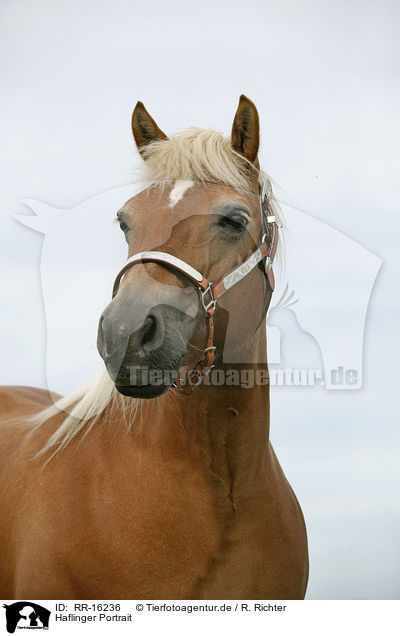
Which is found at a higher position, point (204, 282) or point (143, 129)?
point (143, 129)

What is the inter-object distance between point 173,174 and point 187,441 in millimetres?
972

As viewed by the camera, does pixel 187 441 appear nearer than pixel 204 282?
No

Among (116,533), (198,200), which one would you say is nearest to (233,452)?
(116,533)

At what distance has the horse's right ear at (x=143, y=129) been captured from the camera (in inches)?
94.0

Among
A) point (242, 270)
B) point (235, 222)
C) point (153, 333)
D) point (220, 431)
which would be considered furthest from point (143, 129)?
point (220, 431)

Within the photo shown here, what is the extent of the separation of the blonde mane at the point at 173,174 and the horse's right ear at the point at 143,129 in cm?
7

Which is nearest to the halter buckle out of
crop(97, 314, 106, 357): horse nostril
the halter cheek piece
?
the halter cheek piece

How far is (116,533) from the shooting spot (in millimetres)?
2105

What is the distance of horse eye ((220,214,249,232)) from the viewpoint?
206cm

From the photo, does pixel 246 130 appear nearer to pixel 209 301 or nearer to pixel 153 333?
pixel 209 301

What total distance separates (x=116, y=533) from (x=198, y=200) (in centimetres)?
122
